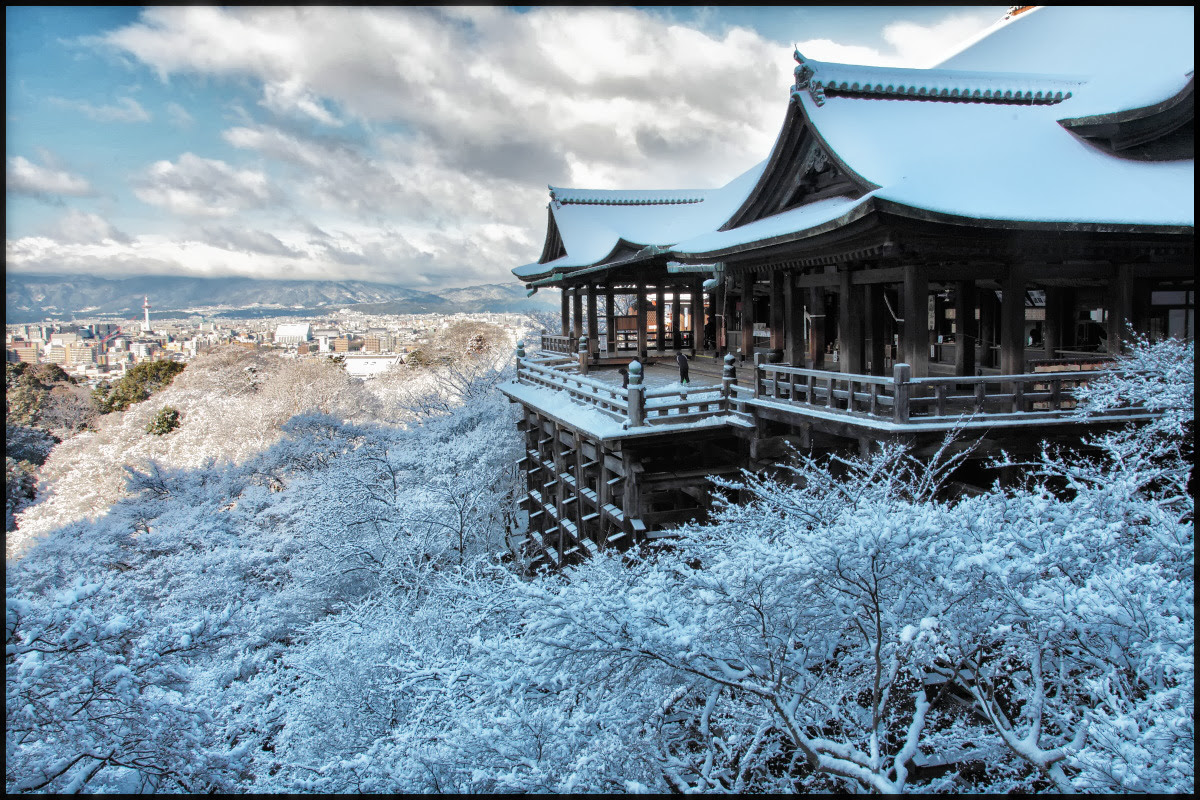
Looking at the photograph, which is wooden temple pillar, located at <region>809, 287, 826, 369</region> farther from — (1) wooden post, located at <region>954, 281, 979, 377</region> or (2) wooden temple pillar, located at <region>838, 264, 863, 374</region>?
(1) wooden post, located at <region>954, 281, 979, 377</region>

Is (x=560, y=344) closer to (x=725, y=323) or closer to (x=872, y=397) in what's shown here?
(x=725, y=323)

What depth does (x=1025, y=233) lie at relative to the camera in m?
8.09

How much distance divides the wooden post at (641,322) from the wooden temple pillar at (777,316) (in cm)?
692

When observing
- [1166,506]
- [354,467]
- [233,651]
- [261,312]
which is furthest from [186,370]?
[261,312]

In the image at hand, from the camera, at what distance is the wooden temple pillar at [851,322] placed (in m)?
9.97

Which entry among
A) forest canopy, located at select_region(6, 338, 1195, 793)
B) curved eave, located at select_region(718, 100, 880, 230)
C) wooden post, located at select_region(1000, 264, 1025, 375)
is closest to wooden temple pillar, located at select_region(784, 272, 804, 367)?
curved eave, located at select_region(718, 100, 880, 230)

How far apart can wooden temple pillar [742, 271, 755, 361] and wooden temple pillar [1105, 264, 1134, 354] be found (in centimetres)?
598

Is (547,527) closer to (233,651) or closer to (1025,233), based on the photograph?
(233,651)

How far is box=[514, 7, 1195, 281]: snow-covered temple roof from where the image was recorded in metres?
7.80

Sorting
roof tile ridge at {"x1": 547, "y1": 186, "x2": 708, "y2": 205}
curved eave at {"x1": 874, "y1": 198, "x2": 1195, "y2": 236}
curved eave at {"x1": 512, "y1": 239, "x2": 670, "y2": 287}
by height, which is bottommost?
curved eave at {"x1": 874, "y1": 198, "x2": 1195, "y2": 236}

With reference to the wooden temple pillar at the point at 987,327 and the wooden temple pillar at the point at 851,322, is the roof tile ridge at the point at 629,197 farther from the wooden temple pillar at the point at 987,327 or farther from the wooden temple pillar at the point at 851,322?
the wooden temple pillar at the point at 851,322

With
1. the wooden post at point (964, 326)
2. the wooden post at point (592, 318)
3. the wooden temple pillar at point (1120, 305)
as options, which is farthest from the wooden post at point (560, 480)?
the wooden temple pillar at point (1120, 305)

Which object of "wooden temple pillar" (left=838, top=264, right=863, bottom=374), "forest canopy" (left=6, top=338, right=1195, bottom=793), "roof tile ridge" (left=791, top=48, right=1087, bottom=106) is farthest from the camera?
"roof tile ridge" (left=791, top=48, right=1087, bottom=106)

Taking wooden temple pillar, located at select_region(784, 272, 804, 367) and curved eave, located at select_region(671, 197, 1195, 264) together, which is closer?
curved eave, located at select_region(671, 197, 1195, 264)
